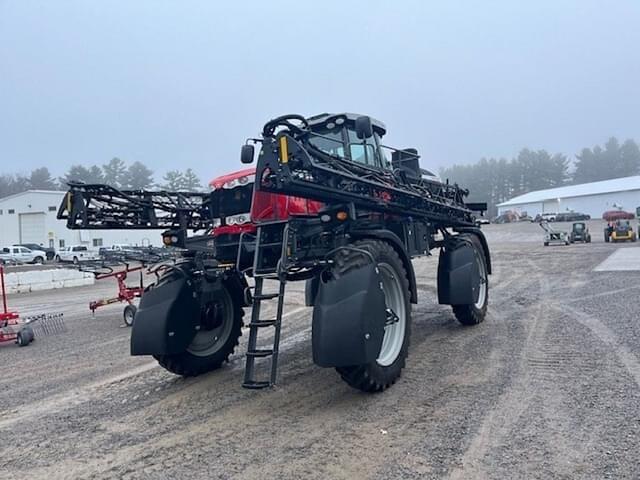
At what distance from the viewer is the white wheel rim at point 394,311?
19.0 ft

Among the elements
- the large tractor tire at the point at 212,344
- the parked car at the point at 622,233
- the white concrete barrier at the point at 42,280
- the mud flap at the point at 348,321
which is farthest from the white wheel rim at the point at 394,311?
the parked car at the point at 622,233

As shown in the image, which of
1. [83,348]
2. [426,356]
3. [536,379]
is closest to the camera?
[536,379]

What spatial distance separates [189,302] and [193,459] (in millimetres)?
2345

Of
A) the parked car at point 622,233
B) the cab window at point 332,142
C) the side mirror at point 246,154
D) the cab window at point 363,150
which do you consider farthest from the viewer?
the parked car at point 622,233

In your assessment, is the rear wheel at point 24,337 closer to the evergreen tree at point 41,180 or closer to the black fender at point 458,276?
the black fender at point 458,276

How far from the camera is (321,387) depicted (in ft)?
19.4

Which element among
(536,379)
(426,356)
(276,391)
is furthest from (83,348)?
(536,379)

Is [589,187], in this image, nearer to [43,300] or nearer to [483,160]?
[483,160]

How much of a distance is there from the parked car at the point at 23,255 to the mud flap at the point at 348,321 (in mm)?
46160

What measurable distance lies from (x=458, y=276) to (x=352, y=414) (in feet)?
13.0

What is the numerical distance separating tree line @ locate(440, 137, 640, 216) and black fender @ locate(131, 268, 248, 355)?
11657 centimetres

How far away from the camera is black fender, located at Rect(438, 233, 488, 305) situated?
8355mm

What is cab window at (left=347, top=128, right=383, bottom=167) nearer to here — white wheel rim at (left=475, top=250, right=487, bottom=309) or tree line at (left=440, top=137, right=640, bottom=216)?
white wheel rim at (left=475, top=250, right=487, bottom=309)

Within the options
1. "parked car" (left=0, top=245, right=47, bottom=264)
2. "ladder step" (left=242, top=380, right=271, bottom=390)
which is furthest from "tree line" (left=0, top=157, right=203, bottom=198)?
"ladder step" (left=242, top=380, right=271, bottom=390)
